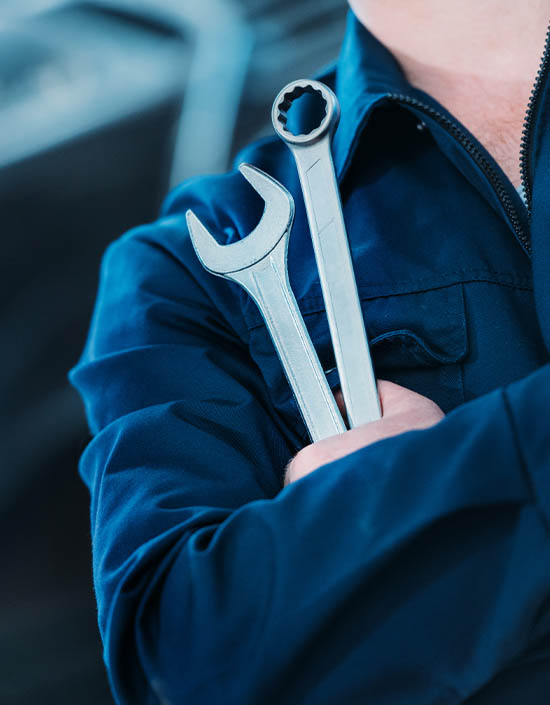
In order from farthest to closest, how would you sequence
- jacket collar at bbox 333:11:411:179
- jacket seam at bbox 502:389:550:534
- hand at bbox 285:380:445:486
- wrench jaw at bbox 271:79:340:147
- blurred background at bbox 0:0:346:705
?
blurred background at bbox 0:0:346:705
jacket collar at bbox 333:11:411:179
wrench jaw at bbox 271:79:340:147
hand at bbox 285:380:445:486
jacket seam at bbox 502:389:550:534

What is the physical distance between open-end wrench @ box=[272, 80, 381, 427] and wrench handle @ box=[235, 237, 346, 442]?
2 cm

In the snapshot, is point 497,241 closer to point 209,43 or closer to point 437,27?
point 437,27

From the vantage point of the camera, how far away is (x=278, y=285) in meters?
0.78

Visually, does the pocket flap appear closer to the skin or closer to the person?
the person

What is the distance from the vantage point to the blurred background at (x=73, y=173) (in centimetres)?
128

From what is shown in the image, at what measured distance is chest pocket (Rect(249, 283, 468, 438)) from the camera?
0.81 meters

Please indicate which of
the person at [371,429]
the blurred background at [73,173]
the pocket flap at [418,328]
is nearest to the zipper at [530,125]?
the person at [371,429]

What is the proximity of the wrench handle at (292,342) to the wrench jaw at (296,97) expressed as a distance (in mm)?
104

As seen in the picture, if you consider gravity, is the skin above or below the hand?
above

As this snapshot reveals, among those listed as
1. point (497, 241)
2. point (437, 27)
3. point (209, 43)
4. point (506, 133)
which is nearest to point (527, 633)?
point (497, 241)

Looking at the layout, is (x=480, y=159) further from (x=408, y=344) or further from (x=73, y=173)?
(x=73, y=173)

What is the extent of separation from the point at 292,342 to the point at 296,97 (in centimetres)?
26

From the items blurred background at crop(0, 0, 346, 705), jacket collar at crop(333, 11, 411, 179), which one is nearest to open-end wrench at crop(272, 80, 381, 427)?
jacket collar at crop(333, 11, 411, 179)

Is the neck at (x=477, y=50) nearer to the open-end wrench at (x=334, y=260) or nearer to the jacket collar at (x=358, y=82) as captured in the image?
the jacket collar at (x=358, y=82)
